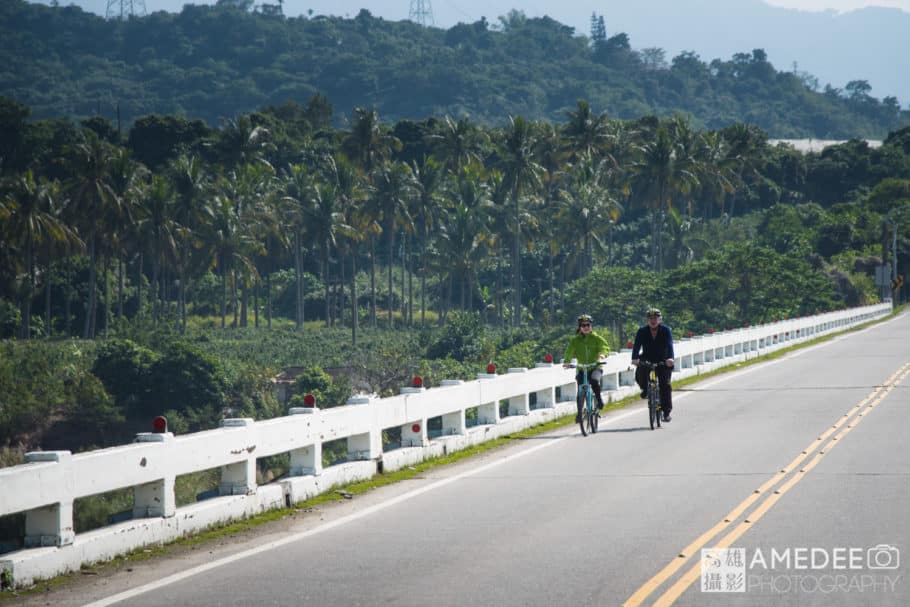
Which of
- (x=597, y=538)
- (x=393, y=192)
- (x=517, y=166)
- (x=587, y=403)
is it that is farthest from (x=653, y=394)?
(x=393, y=192)

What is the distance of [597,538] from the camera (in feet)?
35.1

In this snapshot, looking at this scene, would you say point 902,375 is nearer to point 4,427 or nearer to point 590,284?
point 4,427

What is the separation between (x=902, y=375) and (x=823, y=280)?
52788 millimetres

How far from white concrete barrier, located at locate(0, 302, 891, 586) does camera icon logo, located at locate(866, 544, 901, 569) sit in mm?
5589

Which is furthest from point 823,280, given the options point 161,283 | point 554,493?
point 554,493

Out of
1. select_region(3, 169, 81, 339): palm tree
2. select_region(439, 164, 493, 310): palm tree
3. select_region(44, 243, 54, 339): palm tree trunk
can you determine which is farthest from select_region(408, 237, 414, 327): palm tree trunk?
select_region(3, 169, 81, 339): palm tree

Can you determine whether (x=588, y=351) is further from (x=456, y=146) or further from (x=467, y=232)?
(x=456, y=146)

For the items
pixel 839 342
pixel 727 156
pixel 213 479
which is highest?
pixel 727 156

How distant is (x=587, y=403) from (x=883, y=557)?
10.4 m

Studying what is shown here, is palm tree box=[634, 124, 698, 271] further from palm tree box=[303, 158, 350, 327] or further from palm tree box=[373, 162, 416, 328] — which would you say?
palm tree box=[303, 158, 350, 327]

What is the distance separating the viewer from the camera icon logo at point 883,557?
9195mm

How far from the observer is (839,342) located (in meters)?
49.9

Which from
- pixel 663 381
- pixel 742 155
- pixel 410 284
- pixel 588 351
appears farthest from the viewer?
pixel 742 155

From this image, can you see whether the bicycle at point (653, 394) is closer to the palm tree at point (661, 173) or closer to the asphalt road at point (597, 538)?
the asphalt road at point (597, 538)
